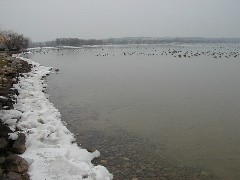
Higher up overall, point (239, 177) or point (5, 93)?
point (5, 93)

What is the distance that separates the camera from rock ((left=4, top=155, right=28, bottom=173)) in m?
9.20

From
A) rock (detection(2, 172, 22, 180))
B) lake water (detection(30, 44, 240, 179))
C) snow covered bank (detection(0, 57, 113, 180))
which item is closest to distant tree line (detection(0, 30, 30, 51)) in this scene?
lake water (detection(30, 44, 240, 179))

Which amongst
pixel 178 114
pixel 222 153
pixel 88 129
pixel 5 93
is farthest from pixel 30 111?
pixel 222 153

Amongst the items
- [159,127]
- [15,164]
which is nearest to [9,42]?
[159,127]

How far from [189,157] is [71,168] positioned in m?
4.67

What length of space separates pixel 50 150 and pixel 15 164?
213 centimetres

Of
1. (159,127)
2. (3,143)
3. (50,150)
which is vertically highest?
(3,143)

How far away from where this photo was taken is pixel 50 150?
1137cm

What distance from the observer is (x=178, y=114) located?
687 inches

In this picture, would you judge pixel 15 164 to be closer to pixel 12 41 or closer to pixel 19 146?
pixel 19 146

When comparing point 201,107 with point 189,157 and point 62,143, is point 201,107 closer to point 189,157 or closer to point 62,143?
point 189,157

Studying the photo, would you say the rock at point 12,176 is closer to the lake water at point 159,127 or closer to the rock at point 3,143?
the rock at point 3,143

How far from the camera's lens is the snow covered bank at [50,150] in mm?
9719

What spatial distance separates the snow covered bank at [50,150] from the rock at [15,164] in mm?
296
